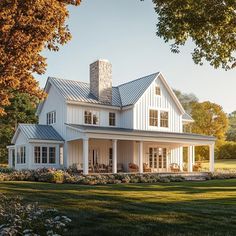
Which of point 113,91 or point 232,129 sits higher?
point 113,91

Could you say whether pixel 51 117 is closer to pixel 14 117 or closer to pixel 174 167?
pixel 174 167

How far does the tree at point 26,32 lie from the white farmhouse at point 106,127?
1554 centimetres

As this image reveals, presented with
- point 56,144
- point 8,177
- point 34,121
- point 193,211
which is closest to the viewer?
point 193,211

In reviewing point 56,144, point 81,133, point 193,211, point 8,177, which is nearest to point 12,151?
point 56,144

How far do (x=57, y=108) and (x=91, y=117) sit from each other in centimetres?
303

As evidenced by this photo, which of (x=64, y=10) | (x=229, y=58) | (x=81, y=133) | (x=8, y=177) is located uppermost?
(x=64, y=10)

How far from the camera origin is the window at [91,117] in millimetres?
→ 34062

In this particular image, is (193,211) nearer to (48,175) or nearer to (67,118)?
(48,175)

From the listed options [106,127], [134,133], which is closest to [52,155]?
[106,127]

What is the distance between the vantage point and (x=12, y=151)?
39219 millimetres

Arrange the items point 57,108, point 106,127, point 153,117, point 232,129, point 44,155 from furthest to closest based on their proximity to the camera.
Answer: point 232,129 → point 153,117 → point 57,108 → point 106,127 → point 44,155

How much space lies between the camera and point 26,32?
14.1 meters

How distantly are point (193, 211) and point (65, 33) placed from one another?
7924 mm

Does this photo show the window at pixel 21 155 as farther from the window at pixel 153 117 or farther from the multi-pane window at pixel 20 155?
the window at pixel 153 117
